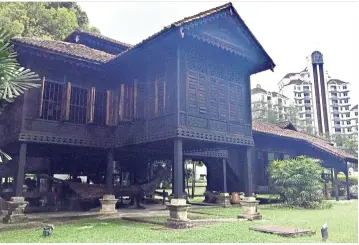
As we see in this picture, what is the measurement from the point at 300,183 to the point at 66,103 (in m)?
12.3

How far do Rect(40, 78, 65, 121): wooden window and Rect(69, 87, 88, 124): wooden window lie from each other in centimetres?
44

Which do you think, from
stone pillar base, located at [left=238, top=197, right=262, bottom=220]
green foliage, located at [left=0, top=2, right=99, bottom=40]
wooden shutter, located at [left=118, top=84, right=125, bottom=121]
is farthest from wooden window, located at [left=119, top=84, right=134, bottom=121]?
green foliage, located at [left=0, top=2, right=99, bottom=40]

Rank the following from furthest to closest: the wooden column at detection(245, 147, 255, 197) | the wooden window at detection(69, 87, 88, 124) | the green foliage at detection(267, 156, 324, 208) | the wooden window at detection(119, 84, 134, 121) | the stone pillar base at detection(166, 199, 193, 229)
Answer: the green foliage at detection(267, 156, 324, 208)
the wooden window at detection(69, 87, 88, 124)
the wooden column at detection(245, 147, 255, 197)
the wooden window at detection(119, 84, 134, 121)
the stone pillar base at detection(166, 199, 193, 229)

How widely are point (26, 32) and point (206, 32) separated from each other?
24.0 meters

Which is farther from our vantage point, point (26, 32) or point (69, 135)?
point (26, 32)

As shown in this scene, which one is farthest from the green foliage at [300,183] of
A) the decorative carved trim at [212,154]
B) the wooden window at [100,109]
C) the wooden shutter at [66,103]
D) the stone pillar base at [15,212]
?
the stone pillar base at [15,212]

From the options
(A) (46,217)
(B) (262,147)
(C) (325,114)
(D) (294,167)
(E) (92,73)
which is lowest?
(A) (46,217)

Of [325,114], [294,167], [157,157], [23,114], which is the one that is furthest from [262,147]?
[325,114]

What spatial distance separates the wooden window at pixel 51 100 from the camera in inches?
484

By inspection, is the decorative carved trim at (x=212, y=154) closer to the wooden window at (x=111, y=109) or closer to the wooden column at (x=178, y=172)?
the wooden window at (x=111, y=109)

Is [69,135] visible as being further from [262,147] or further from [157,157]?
[262,147]

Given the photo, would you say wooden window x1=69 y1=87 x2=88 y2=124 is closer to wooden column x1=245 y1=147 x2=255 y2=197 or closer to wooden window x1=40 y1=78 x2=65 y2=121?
wooden window x1=40 y1=78 x2=65 y2=121

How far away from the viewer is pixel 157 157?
17453 mm

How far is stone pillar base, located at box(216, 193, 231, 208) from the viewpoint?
726 inches
